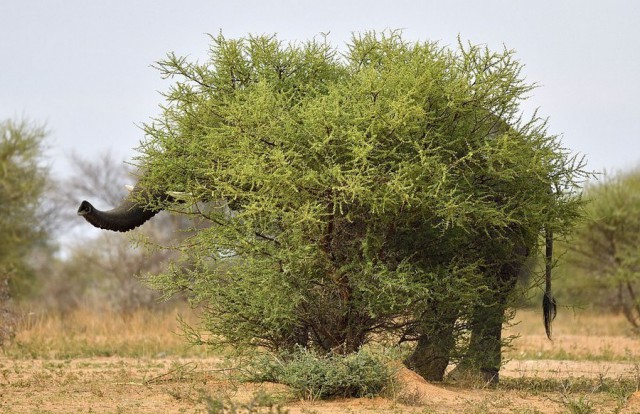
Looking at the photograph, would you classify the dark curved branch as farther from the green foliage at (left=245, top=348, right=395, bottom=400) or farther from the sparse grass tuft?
the sparse grass tuft

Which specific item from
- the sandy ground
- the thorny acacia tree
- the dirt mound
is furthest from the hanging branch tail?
the dirt mound

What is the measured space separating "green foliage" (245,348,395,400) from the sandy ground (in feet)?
0.44

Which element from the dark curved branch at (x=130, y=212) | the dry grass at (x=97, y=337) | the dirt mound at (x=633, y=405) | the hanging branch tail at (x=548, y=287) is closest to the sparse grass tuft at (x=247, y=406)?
the dark curved branch at (x=130, y=212)

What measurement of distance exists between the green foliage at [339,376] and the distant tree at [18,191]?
2204 centimetres

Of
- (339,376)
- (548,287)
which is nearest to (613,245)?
(548,287)

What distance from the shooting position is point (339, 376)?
10.4 m

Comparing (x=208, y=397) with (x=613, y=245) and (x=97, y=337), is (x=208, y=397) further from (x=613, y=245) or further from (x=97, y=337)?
(x=613, y=245)

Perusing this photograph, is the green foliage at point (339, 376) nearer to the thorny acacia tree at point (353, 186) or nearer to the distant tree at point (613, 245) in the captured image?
the thorny acacia tree at point (353, 186)

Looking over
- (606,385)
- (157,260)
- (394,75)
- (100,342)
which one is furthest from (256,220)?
(157,260)

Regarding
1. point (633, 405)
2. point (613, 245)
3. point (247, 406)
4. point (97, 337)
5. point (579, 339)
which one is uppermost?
point (613, 245)

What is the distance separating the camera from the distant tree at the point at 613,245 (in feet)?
92.4

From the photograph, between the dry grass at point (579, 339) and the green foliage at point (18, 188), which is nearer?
the dry grass at point (579, 339)

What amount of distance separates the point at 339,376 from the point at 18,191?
77.4 feet

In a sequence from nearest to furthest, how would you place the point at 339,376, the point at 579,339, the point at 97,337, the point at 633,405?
the point at 339,376, the point at 633,405, the point at 97,337, the point at 579,339
